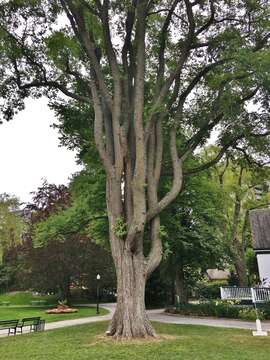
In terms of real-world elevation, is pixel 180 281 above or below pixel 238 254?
A: below

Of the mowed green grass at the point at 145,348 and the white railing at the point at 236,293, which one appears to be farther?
the white railing at the point at 236,293

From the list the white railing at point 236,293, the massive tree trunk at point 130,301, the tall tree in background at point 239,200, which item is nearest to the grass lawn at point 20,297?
the tall tree in background at point 239,200

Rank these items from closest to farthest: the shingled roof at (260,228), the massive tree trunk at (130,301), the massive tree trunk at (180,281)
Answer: the massive tree trunk at (130,301)
the massive tree trunk at (180,281)
the shingled roof at (260,228)

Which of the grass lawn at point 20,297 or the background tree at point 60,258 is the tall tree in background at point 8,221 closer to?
the background tree at point 60,258

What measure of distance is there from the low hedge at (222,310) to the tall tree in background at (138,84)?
314 inches

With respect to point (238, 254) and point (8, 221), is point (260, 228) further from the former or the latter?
point (8, 221)

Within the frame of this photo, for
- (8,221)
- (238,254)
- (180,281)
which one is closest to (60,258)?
(8,221)

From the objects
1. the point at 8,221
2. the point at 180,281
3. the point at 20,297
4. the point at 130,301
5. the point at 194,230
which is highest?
the point at 8,221

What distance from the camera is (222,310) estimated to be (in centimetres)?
2081

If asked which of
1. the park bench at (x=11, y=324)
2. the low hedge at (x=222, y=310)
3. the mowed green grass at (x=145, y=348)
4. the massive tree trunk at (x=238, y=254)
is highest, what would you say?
the massive tree trunk at (x=238, y=254)

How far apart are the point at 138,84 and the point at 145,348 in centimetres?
866

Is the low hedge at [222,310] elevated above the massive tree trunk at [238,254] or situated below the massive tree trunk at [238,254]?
below

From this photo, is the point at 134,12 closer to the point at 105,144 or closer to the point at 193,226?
the point at 105,144

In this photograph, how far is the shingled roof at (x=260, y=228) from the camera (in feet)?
91.6
